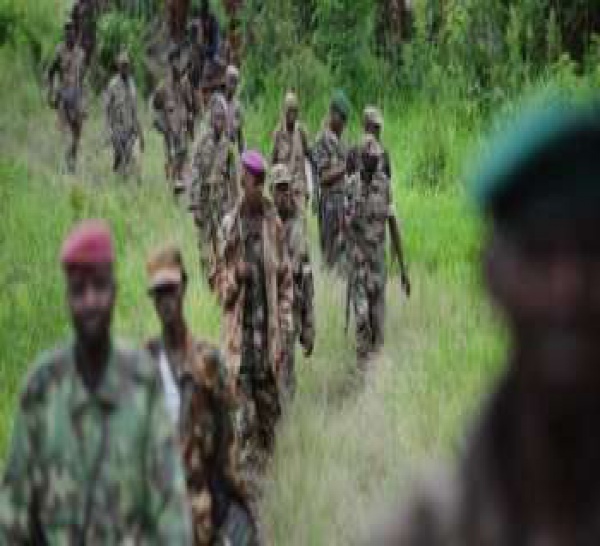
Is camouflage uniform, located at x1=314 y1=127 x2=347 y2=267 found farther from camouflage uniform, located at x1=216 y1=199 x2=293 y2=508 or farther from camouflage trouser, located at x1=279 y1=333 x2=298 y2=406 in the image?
camouflage uniform, located at x1=216 y1=199 x2=293 y2=508

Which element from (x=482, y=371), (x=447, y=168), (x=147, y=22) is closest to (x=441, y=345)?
(x=482, y=371)

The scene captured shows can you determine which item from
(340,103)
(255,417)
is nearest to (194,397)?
(255,417)

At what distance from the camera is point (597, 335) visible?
1708 mm

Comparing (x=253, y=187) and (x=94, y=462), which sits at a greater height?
(x=253, y=187)

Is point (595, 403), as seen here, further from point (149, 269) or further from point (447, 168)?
point (447, 168)

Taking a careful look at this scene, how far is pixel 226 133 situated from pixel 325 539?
6253 millimetres

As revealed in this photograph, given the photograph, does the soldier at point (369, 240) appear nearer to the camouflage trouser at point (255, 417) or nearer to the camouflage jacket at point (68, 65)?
the camouflage trouser at point (255, 417)

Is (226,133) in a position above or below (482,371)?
above

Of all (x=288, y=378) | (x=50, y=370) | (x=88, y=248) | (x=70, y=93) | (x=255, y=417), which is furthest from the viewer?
(x=70, y=93)

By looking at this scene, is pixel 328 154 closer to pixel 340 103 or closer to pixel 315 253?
pixel 340 103

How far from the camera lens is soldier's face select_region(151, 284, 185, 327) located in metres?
5.33

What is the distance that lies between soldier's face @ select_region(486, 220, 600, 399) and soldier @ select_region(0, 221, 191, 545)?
86.5 inches

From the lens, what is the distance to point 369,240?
11.9 metres

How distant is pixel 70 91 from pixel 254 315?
456 inches
